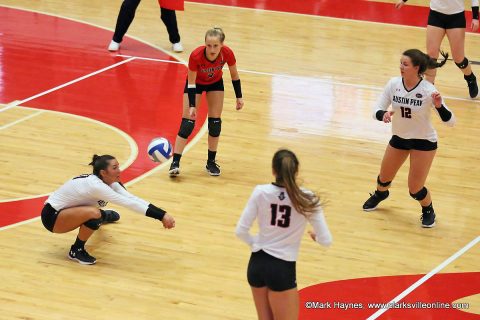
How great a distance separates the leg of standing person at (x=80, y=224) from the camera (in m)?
7.87

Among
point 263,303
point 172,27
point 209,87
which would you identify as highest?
point 209,87

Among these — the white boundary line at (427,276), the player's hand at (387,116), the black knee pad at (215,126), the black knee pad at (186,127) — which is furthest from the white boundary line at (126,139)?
the white boundary line at (427,276)

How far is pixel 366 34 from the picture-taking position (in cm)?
1688

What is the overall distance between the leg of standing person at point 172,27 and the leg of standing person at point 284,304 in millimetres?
9817

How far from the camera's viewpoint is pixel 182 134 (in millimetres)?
10141

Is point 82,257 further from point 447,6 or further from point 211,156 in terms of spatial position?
point 447,6

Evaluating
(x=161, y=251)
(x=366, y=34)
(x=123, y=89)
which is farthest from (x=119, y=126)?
(x=366, y=34)

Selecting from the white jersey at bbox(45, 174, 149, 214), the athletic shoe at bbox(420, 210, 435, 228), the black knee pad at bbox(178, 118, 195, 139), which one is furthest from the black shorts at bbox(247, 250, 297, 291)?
the black knee pad at bbox(178, 118, 195, 139)

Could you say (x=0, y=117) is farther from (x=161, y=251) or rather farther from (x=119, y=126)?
(x=161, y=251)

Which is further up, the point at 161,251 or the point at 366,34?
the point at 366,34

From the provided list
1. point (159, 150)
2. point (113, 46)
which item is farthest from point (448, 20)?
point (113, 46)

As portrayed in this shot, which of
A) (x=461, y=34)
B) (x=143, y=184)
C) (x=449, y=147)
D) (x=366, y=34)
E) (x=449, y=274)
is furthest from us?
(x=366, y=34)

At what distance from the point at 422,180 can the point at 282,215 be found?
3.50 meters

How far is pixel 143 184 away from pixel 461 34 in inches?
209
